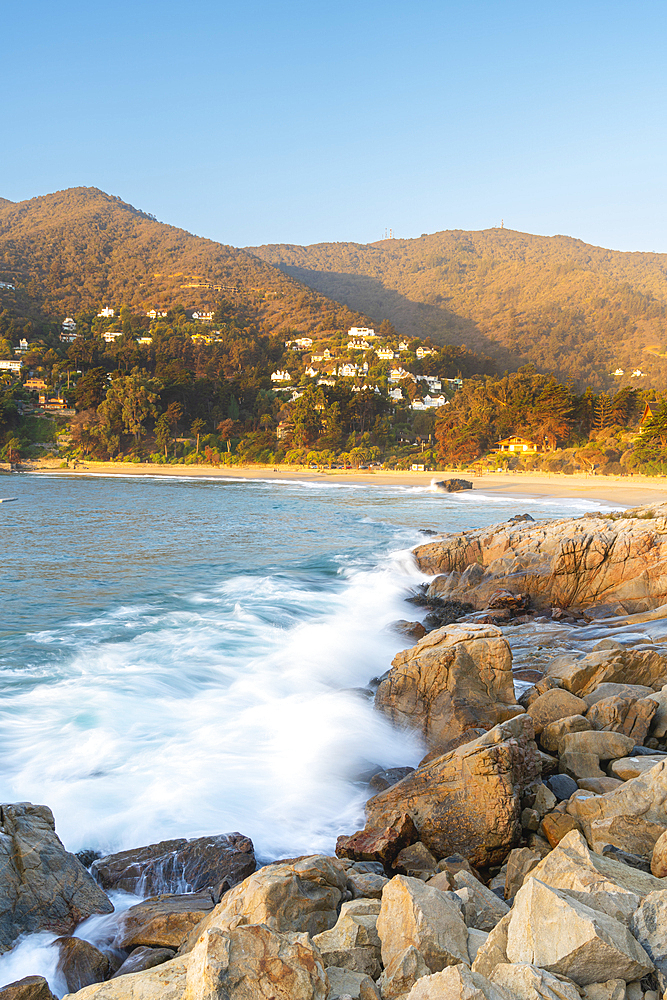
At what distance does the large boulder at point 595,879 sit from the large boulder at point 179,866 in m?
2.66

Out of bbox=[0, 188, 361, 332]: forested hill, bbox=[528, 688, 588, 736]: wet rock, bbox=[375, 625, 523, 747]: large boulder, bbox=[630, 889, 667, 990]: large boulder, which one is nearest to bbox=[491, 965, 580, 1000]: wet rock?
bbox=[630, 889, 667, 990]: large boulder

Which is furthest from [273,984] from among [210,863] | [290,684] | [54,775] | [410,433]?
[410,433]

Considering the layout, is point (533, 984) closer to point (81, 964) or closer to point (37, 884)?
point (81, 964)

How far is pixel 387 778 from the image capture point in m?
6.80

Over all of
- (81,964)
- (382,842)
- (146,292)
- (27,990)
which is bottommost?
(81,964)

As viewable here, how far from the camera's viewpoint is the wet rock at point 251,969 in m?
2.52

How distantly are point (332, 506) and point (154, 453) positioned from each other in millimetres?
49318

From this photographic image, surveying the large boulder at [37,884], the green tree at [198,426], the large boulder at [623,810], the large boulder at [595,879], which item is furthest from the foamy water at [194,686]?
the green tree at [198,426]

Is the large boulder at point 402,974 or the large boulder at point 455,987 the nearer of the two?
the large boulder at point 455,987

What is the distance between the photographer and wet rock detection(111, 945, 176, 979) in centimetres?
379

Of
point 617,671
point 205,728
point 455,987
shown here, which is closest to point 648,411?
point 617,671

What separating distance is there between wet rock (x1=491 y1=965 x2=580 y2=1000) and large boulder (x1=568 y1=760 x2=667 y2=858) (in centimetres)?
206

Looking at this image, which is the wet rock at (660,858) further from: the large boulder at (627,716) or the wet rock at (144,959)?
the wet rock at (144,959)

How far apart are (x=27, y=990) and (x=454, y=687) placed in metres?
5.28
